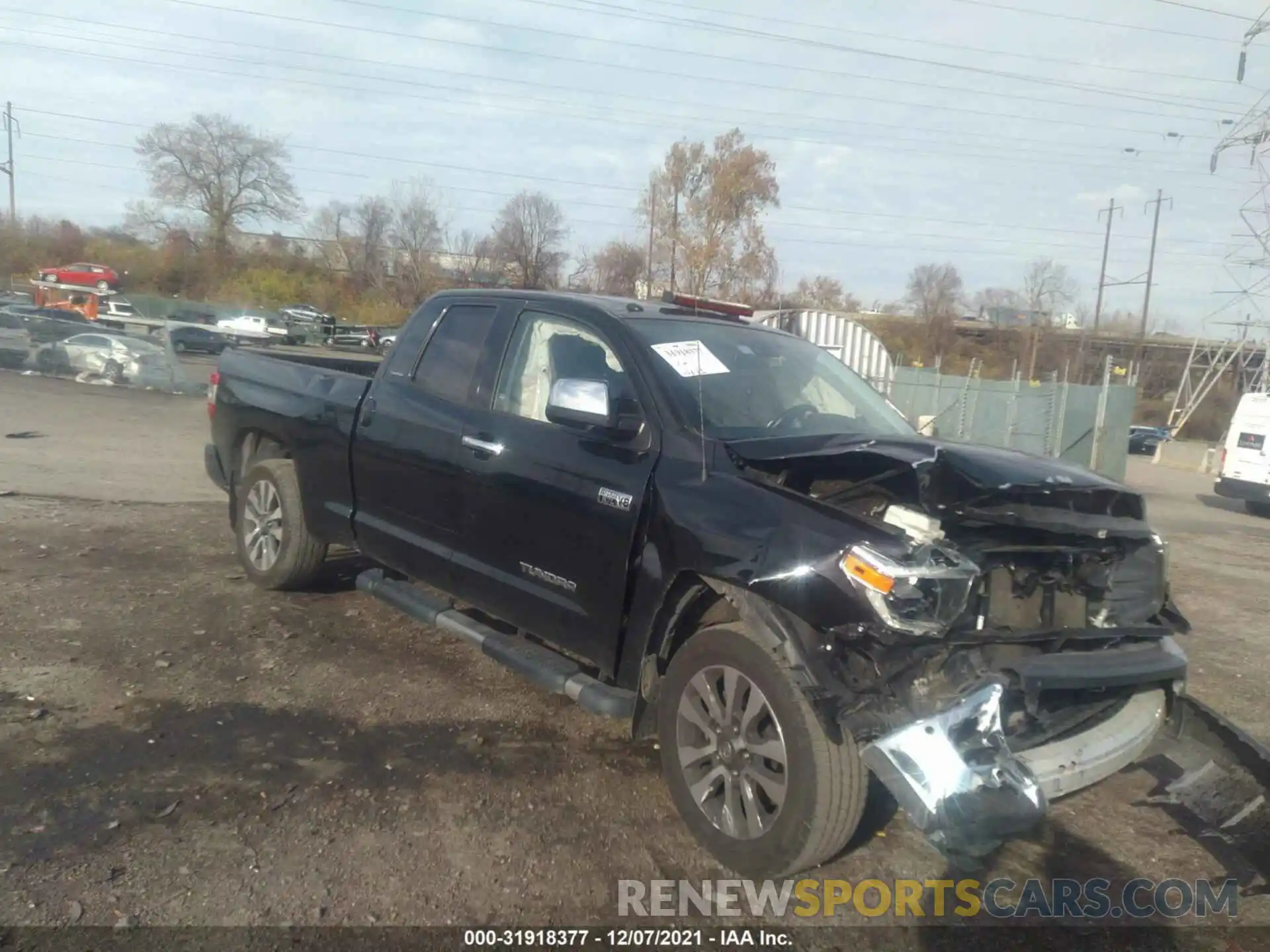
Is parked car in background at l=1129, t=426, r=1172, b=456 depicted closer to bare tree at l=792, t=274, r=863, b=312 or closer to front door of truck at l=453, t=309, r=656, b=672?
bare tree at l=792, t=274, r=863, b=312

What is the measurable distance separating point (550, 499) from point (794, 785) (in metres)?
1.60

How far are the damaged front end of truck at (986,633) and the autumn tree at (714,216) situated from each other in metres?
34.9

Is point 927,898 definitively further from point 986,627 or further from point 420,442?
point 420,442

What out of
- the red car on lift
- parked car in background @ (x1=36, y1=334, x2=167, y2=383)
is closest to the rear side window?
parked car in background @ (x1=36, y1=334, x2=167, y2=383)

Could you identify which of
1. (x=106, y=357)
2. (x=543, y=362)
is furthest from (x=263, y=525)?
(x=106, y=357)

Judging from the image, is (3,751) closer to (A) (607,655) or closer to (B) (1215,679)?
(A) (607,655)

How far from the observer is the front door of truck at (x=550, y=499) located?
392 centimetres

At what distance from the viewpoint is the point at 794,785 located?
316cm

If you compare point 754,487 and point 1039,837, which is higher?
point 754,487

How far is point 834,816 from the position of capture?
3.12m

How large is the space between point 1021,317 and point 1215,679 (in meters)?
57.0

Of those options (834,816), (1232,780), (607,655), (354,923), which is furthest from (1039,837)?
(354,923)

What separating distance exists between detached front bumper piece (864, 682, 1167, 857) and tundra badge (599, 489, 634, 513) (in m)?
1.33

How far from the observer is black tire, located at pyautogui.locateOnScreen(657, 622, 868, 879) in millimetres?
3111
